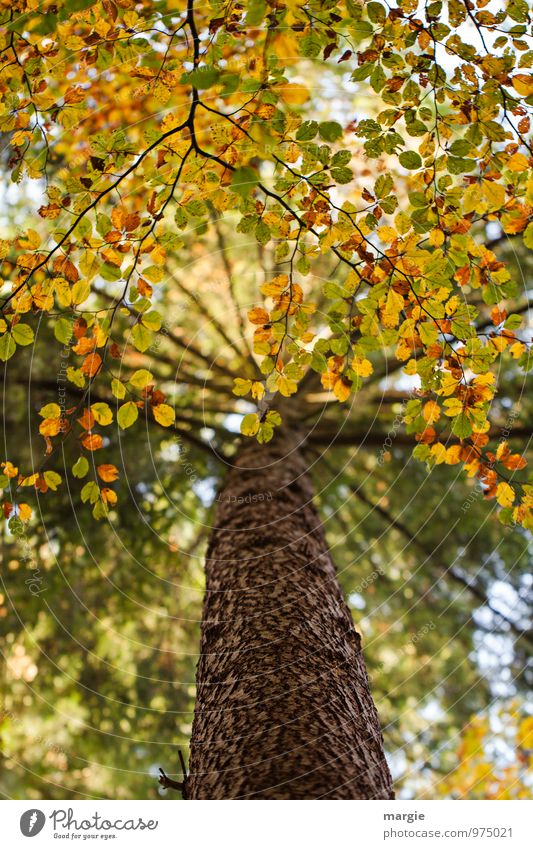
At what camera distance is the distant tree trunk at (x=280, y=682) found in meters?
1.69

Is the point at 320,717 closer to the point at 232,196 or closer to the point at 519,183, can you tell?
the point at 232,196

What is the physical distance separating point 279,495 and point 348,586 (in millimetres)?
2932

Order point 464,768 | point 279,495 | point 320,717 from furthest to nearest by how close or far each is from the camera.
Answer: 1. point 464,768
2. point 279,495
3. point 320,717

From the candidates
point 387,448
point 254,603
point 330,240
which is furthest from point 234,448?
point 330,240

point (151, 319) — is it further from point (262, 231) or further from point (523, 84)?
point (523, 84)

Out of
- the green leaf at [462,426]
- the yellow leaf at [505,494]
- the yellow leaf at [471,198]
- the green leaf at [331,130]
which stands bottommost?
the yellow leaf at [505,494]

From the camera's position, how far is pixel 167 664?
19.1 feet

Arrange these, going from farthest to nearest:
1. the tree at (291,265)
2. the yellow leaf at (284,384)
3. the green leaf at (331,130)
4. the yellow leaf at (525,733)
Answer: the yellow leaf at (525,733) < the yellow leaf at (284,384) < the tree at (291,265) < the green leaf at (331,130)

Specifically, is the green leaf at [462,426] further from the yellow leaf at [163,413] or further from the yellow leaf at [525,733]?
the yellow leaf at [525,733]
